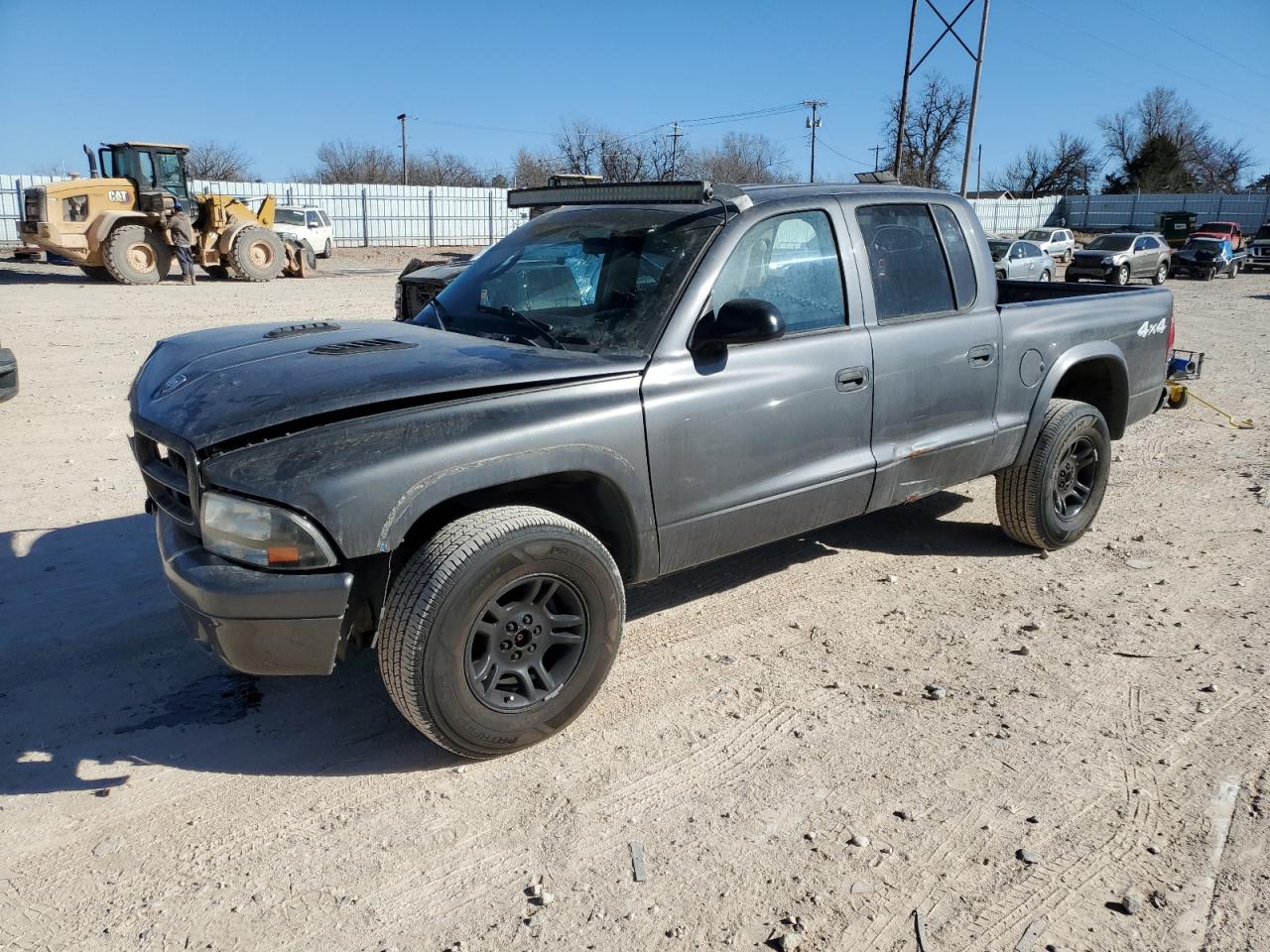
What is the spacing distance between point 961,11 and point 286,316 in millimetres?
21377

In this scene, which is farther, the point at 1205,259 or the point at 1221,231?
the point at 1221,231

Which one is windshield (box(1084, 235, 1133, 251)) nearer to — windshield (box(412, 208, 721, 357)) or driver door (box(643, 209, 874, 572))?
driver door (box(643, 209, 874, 572))

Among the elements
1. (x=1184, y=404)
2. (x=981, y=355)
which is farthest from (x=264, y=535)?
(x=1184, y=404)

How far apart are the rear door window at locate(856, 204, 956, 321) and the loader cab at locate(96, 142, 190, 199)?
21981 mm

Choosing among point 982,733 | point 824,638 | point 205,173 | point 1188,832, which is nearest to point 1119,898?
point 1188,832

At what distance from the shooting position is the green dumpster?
156 feet

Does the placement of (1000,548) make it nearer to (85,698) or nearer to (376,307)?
(85,698)

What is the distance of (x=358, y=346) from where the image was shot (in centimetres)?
352

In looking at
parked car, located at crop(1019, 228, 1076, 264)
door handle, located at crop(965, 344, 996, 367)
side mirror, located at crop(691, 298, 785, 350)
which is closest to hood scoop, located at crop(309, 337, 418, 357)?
side mirror, located at crop(691, 298, 785, 350)

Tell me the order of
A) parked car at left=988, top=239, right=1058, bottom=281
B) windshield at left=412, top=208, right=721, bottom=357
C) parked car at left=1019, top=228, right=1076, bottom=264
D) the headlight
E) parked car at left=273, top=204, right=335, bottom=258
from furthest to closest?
parked car at left=1019, top=228, right=1076, bottom=264 < parked car at left=273, top=204, right=335, bottom=258 < parked car at left=988, top=239, right=1058, bottom=281 < windshield at left=412, top=208, right=721, bottom=357 < the headlight

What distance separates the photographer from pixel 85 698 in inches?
143

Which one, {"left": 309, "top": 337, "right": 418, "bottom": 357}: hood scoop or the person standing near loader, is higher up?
the person standing near loader

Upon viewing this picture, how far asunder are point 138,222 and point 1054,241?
26043 millimetres

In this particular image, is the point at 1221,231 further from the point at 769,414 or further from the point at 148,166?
the point at 769,414
